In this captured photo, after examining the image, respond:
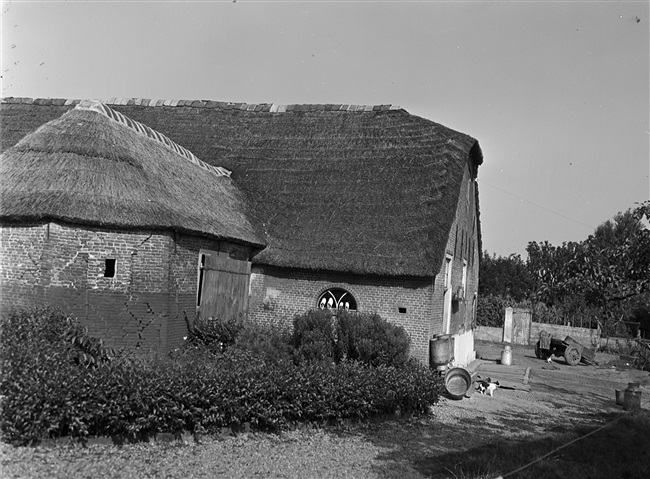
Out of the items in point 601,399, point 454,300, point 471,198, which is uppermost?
point 471,198

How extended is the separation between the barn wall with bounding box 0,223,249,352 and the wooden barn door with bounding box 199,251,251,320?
133 cm

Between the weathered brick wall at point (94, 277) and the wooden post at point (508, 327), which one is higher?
the weathered brick wall at point (94, 277)

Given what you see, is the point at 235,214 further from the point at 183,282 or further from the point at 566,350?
the point at 566,350

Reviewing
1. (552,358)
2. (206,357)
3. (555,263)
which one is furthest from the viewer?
(552,358)

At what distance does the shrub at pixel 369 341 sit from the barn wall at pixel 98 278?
3657mm

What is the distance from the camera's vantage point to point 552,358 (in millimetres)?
27516

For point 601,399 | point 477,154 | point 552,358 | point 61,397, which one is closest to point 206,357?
point 61,397

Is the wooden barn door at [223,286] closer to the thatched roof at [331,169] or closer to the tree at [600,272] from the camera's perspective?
the thatched roof at [331,169]

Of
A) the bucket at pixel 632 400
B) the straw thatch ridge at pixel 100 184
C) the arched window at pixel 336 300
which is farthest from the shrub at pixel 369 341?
the bucket at pixel 632 400

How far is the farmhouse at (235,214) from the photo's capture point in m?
12.7

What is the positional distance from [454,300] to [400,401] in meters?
8.33

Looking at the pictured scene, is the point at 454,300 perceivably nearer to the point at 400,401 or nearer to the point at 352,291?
the point at 352,291

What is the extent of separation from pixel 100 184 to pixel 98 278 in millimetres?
1910

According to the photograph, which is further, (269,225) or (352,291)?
(269,225)
